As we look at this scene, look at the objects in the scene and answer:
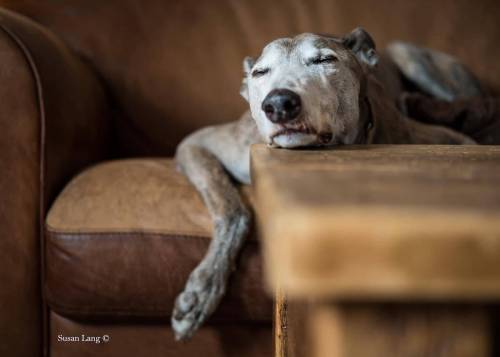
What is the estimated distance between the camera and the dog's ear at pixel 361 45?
4.83 feet

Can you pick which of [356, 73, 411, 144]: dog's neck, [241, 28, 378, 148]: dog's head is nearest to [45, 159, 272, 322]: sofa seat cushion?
[241, 28, 378, 148]: dog's head

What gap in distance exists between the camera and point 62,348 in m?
1.38

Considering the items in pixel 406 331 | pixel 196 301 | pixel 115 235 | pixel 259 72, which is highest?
pixel 259 72

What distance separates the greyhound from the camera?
106cm

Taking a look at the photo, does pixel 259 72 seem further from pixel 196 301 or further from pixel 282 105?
pixel 196 301

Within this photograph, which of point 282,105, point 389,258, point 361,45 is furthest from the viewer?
point 361,45

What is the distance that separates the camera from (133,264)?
130 cm

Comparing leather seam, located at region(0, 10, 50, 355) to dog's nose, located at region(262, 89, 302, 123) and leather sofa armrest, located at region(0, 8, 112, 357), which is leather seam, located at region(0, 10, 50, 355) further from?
dog's nose, located at region(262, 89, 302, 123)

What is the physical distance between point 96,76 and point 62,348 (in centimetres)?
107

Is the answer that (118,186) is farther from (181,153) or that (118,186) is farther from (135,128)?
(135,128)

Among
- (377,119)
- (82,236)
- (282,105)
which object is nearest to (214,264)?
(82,236)

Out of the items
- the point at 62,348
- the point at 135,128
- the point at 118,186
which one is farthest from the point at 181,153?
the point at 62,348

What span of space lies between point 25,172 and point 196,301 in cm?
55

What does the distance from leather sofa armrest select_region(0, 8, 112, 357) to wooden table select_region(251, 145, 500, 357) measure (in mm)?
1035
